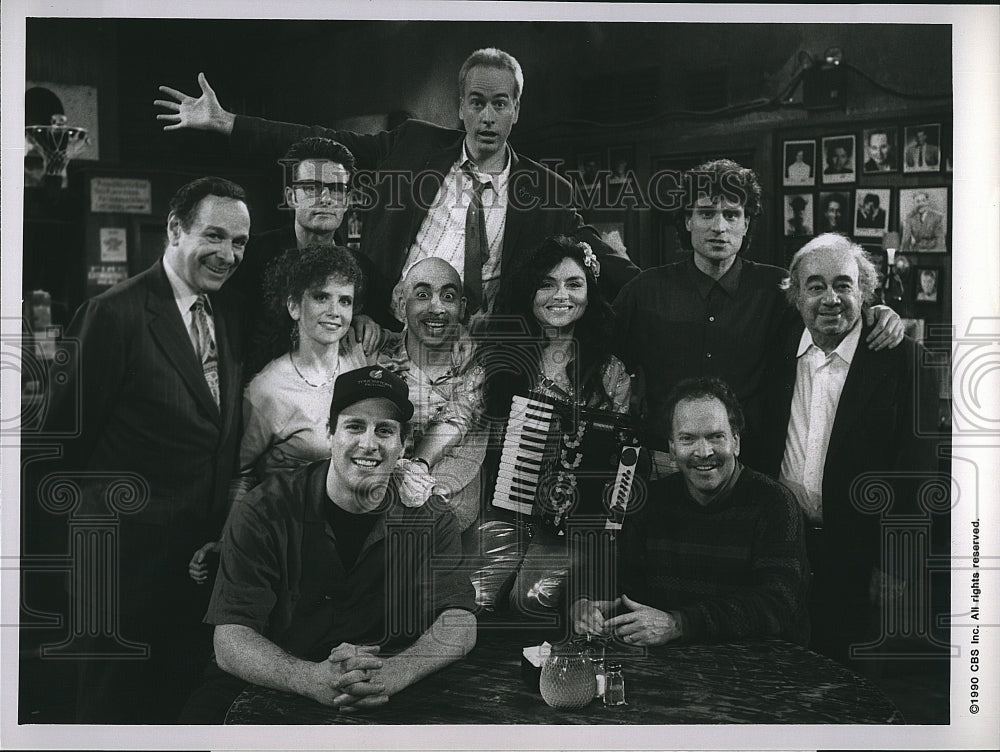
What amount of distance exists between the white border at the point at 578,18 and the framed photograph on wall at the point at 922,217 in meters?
0.06

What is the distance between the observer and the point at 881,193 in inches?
158

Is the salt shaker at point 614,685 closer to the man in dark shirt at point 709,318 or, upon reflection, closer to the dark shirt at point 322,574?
the dark shirt at point 322,574

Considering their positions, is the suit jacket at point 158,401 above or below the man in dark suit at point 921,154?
below

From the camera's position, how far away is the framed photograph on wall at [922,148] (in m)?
4.02

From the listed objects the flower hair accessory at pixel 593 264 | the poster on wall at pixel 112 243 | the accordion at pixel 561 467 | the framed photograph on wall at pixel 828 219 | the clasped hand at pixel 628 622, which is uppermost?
the framed photograph on wall at pixel 828 219

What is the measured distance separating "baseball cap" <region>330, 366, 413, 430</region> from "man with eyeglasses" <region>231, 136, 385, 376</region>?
0.11m

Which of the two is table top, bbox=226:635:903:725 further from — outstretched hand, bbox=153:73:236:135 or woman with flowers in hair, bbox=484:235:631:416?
outstretched hand, bbox=153:73:236:135

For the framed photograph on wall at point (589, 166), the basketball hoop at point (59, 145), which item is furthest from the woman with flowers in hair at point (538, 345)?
the basketball hoop at point (59, 145)

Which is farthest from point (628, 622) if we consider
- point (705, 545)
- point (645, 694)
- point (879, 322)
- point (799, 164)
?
point (799, 164)

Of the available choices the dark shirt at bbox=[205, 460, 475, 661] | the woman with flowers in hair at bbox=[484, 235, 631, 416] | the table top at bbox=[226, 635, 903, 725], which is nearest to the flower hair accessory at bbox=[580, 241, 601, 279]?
the woman with flowers in hair at bbox=[484, 235, 631, 416]

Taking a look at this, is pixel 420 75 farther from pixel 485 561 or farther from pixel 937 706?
pixel 937 706

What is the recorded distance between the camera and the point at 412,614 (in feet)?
13.1

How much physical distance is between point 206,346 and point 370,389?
629 millimetres

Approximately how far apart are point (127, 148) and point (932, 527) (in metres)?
3.33
